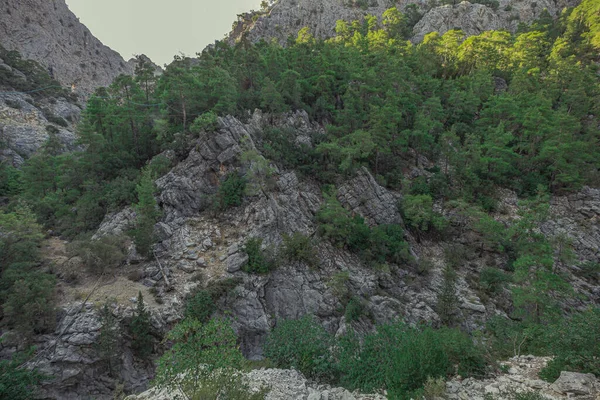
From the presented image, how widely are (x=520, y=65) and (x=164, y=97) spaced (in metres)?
40.7

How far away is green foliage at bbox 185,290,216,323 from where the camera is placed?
12906 millimetres

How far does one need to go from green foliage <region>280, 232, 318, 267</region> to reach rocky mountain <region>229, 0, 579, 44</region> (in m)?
42.6

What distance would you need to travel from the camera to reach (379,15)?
60.7m

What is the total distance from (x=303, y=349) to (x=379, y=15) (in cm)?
7038

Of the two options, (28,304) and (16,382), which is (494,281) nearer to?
(16,382)

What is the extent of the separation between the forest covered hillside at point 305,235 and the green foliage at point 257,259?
0.53ft

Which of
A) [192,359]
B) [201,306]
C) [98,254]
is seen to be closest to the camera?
[192,359]

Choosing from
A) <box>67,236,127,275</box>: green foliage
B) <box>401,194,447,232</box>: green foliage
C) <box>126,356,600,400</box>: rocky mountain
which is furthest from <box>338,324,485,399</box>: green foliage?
<box>67,236,127,275</box>: green foliage

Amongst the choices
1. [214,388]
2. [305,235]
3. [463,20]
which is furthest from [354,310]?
[463,20]

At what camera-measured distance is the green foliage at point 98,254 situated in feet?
46.5

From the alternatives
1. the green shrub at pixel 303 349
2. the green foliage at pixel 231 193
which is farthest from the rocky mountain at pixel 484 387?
the green foliage at pixel 231 193

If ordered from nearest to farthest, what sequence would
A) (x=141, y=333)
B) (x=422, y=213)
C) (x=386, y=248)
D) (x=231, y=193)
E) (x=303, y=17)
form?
(x=141, y=333)
(x=386, y=248)
(x=231, y=193)
(x=422, y=213)
(x=303, y=17)

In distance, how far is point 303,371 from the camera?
9.01m

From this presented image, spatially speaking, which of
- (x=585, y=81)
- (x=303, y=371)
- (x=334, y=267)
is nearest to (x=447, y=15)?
(x=585, y=81)
